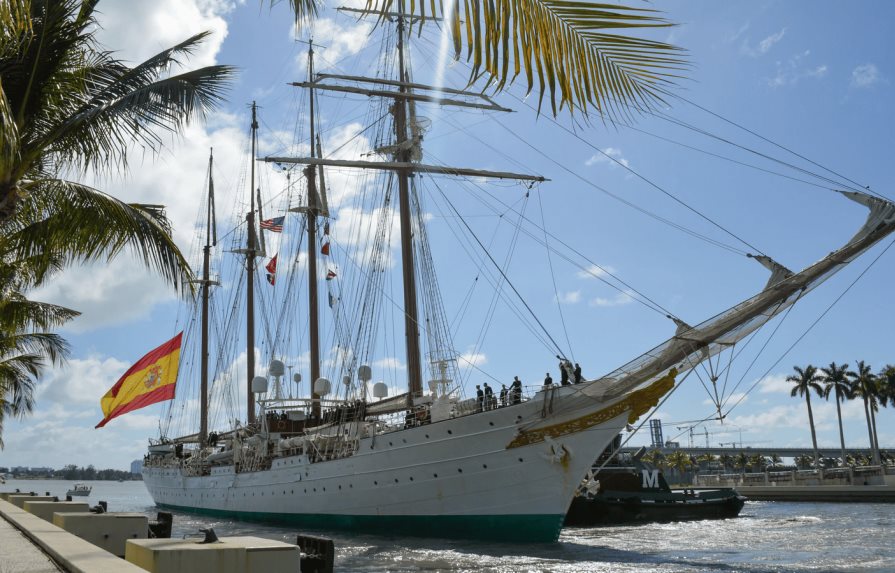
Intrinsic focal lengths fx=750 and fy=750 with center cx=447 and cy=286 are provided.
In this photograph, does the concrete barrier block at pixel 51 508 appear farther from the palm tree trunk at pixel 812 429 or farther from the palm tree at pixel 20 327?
the palm tree trunk at pixel 812 429

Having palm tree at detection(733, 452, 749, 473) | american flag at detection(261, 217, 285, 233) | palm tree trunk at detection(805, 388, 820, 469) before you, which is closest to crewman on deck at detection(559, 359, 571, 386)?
american flag at detection(261, 217, 285, 233)

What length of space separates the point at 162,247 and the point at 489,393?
41.4 feet

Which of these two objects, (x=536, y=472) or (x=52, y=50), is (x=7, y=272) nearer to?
(x=52, y=50)

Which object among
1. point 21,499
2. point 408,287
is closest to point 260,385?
point 408,287

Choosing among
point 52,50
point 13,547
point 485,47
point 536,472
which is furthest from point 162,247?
point 536,472

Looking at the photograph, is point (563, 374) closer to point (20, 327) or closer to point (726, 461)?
point (20, 327)

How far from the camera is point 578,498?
2995cm

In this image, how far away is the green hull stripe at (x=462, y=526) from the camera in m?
19.2

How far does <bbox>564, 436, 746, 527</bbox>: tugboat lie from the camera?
98.3ft

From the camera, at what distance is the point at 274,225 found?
36969 millimetres

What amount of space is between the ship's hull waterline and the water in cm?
58

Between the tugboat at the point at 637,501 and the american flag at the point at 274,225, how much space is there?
18.8m

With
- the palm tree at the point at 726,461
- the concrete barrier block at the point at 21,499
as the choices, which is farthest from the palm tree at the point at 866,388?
the concrete barrier block at the point at 21,499

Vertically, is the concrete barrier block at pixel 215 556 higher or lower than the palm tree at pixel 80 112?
lower
